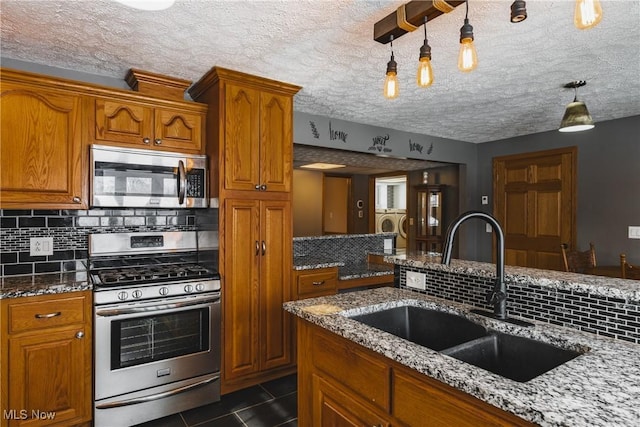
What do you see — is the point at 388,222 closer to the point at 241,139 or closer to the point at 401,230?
the point at 401,230

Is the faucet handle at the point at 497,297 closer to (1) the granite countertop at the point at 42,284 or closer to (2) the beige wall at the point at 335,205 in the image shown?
(1) the granite countertop at the point at 42,284

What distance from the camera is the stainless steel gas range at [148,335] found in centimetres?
218

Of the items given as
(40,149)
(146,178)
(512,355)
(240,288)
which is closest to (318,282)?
(240,288)

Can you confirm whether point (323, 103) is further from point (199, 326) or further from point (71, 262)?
point (71, 262)

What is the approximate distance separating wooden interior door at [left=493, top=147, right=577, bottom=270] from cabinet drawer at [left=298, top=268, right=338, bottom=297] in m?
2.82

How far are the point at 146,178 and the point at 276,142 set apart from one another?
3.21 ft

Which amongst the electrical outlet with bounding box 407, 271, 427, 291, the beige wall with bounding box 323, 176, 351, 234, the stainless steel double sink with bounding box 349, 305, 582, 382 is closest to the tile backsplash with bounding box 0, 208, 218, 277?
the electrical outlet with bounding box 407, 271, 427, 291

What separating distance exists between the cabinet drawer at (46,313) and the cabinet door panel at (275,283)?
117 cm

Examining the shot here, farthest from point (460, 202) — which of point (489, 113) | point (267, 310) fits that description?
point (267, 310)

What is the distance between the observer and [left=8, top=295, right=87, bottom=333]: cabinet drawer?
78.0 inches

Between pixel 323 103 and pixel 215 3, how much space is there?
66.2 inches

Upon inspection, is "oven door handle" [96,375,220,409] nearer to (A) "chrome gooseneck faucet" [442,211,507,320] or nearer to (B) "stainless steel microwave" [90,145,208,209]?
(B) "stainless steel microwave" [90,145,208,209]

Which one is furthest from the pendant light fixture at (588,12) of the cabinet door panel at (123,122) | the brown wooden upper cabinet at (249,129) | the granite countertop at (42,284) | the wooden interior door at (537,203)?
the wooden interior door at (537,203)

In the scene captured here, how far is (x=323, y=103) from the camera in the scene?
334 centimetres
